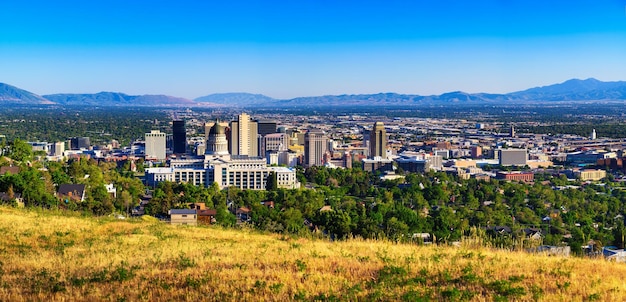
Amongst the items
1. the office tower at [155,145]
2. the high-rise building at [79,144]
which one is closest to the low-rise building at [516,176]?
the office tower at [155,145]

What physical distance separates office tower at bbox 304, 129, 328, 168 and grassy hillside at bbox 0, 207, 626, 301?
59.9 meters

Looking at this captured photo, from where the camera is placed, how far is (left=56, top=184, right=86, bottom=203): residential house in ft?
89.2

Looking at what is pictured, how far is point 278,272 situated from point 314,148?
2514 inches

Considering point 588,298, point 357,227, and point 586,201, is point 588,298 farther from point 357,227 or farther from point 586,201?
point 586,201

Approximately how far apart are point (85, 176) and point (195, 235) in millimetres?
25791

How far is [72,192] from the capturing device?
28734 mm

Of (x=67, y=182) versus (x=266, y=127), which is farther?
(x=266, y=127)

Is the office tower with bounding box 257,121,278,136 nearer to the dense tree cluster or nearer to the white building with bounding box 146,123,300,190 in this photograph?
the white building with bounding box 146,123,300,190

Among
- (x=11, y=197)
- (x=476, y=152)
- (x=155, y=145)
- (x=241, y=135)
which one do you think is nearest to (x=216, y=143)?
(x=241, y=135)

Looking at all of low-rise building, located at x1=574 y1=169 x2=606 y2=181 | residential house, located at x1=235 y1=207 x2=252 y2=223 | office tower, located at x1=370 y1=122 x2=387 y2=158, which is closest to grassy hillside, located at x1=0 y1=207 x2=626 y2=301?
residential house, located at x1=235 y1=207 x2=252 y2=223

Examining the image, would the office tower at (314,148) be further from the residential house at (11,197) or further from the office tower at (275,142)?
the residential house at (11,197)

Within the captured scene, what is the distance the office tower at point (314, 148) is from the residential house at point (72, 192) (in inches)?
1701

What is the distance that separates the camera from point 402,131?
130125 millimetres

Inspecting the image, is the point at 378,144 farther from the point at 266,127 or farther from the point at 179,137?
the point at 179,137
